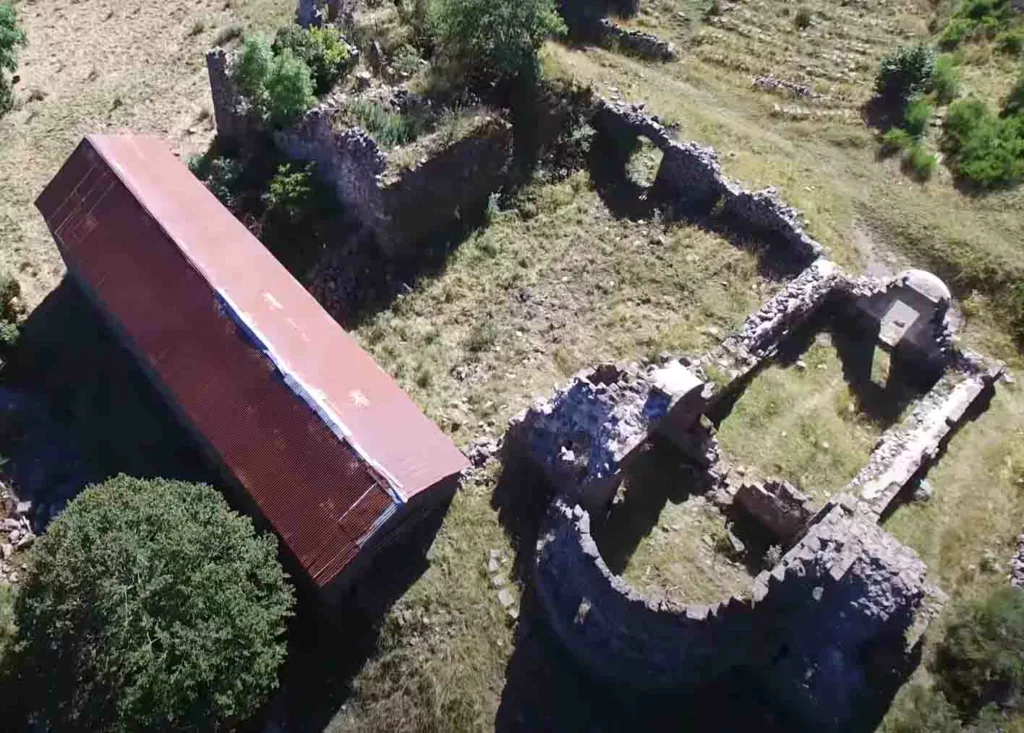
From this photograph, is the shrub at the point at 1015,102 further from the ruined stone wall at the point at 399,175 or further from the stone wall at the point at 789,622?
the stone wall at the point at 789,622

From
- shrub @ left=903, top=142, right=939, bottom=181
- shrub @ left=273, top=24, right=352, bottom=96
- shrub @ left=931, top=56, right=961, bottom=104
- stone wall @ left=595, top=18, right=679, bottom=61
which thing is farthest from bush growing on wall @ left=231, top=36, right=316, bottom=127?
shrub @ left=931, top=56, right=961, bottom=104

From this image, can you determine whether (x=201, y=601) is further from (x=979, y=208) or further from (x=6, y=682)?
(x=979, y=208)

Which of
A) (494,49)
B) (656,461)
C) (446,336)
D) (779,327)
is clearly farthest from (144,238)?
(779,327)

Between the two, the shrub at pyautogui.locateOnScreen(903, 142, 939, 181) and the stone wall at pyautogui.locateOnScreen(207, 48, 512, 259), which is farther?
the shrub at pyautogui.locateOnScreen(903, 142, 939, 181)

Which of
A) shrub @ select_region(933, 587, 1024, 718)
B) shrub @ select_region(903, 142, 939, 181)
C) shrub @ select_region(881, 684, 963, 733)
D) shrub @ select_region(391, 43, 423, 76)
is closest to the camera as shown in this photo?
shrub @ select_region(881, 684, 963, 733)

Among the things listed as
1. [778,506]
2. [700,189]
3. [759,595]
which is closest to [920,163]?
[700,189]

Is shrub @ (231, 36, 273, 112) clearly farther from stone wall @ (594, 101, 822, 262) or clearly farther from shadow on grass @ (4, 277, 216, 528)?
stone wall @ (594, 101, 822, 262)

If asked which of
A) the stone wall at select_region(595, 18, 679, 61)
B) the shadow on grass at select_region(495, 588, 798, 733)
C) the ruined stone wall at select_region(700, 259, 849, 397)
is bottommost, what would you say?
the shadow on grass at select_region(495, 588, 798, 733)

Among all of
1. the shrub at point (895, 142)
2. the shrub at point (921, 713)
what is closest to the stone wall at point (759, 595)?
the shrub at point (921, 713)
